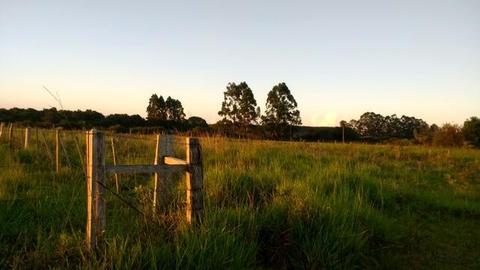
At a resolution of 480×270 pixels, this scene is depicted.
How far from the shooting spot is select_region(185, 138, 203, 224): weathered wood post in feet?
13.8

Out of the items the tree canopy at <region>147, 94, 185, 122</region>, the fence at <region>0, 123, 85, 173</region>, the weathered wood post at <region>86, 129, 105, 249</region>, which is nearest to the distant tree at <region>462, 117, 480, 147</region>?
the fence at <region>0, 123, 85, 173</region>

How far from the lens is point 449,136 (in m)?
28.4

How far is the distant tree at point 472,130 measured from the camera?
30.0m

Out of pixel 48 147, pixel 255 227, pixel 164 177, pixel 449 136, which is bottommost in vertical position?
Result: pixel 255 227

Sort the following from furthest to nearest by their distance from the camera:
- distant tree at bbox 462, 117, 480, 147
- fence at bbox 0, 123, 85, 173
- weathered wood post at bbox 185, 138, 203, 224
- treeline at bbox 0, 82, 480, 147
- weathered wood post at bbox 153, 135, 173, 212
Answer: distant tree at bbox 462, 117, 480, 147, treeline at bbox 0, 82, 480, 147, fence at bbox 0, 123, 85, 173, weathered wood post at bbox 153, 135, 173, 212, weathered wood post at bbox 185, 138, 203, 224

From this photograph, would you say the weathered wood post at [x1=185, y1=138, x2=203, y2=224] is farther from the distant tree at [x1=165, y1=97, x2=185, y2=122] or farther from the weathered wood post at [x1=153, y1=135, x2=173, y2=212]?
the distant tree at [x1=165, y1=97, x2=185, y2=122]

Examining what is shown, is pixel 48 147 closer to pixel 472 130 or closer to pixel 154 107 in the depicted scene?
pixel 472 130

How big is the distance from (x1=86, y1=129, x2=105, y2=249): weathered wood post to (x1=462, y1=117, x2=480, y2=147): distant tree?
30.9 metres

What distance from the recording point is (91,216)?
3.82 m

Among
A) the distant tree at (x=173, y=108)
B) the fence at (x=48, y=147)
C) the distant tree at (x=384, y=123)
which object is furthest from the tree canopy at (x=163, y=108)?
the fence at (x=48, y=147)

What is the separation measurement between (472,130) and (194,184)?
107 feet

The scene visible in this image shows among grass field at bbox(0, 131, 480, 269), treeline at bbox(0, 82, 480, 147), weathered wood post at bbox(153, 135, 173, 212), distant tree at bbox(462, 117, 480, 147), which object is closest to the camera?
grass field at bbox(0, 131, 480, 269)

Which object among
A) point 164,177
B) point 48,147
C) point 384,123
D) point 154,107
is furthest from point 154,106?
point 164,177

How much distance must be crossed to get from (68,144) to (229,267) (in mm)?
13055
